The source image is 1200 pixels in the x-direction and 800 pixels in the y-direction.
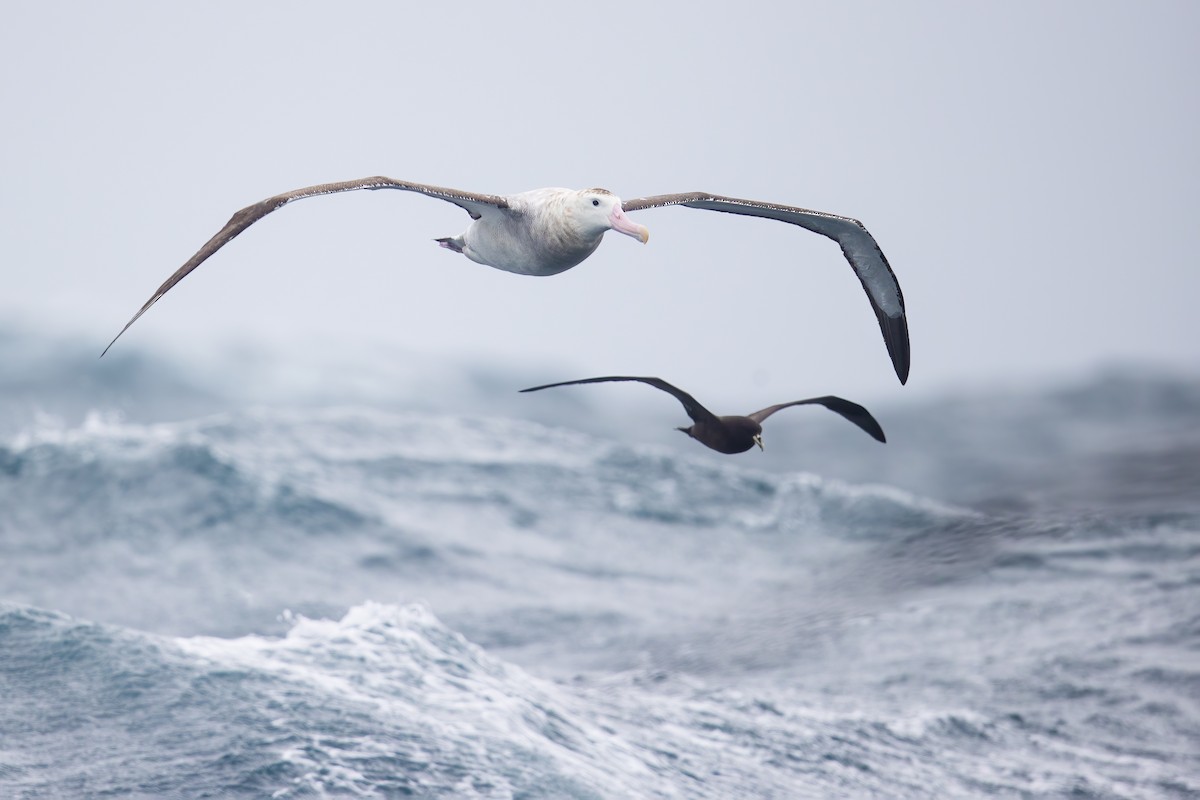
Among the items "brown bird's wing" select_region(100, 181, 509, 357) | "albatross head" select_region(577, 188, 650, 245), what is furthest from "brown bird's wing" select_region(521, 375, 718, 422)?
"brown bird's wing" select_region(100, 181, 509, 357)

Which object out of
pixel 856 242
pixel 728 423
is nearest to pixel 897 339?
pixel 856 242

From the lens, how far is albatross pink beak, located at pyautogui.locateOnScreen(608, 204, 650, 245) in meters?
13.0

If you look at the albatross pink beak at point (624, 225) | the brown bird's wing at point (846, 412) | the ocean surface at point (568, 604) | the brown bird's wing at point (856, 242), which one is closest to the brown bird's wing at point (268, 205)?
the albatross pink beak at point (624, 225)

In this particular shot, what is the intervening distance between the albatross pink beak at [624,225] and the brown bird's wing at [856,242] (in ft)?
2.42

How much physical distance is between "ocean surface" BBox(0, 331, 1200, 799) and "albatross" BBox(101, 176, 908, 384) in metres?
8.69

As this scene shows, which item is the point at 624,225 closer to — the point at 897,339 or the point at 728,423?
the point at 728,423

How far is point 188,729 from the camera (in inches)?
852

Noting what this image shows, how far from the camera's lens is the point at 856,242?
14711mm

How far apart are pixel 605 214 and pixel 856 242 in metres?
2.88

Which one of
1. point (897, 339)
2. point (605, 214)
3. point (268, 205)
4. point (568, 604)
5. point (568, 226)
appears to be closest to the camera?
point (268, 205)

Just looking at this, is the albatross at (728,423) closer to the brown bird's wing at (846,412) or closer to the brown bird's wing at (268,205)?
the brown bird's wing at (846,412)

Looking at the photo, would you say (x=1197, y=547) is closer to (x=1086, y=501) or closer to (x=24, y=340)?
(x=1086, y=501)

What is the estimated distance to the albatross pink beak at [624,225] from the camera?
42.6ft

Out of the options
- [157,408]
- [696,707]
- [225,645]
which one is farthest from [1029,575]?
[157,408]
